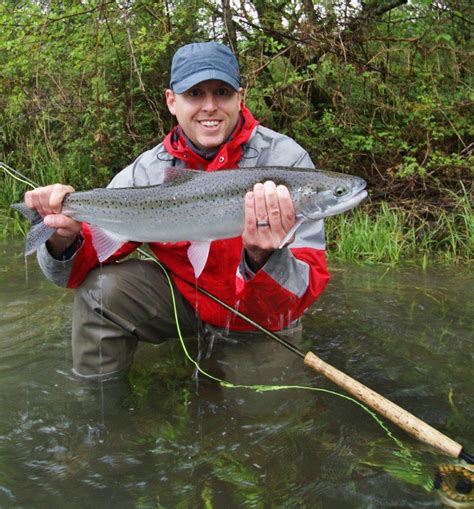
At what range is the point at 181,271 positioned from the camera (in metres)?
3.63

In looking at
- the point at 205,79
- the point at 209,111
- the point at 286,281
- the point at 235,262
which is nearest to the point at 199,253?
the point at 235,262

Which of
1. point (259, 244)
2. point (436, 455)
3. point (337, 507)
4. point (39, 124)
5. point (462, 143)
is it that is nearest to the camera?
point (337, 507)

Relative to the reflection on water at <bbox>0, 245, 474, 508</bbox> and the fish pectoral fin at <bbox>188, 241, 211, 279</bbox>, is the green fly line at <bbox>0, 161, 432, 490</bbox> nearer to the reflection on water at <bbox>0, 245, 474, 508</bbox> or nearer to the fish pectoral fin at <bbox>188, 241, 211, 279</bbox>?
the reflection on water at <bbox>0, 245, 474, 508</bbox>

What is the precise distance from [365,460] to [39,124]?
7.11 metres

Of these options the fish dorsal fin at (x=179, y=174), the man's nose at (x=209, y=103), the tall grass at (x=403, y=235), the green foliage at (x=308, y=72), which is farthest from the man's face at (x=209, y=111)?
the green foliage at (x=308, y=72)

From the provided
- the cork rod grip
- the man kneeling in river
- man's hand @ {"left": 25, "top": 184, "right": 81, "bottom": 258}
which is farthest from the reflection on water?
man's hand @ {"left": 25, "top": 184, "right": 81, "bottom": 258}

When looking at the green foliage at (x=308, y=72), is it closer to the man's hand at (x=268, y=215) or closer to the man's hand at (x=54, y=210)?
the man's hand at (x=54, y=210)

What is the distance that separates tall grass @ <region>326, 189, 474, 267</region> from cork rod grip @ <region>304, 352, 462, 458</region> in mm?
3702

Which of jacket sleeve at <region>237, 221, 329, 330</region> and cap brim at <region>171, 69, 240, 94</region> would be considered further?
cap brim at <region>171, 69, 240, 94</region>

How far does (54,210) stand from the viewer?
128 inches

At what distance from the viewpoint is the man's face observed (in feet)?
11.5

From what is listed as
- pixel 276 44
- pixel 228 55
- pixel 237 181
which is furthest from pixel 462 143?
pixel 237 181

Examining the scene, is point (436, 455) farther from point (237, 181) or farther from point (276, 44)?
point (276, 44)

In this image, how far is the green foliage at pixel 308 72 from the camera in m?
7.46
